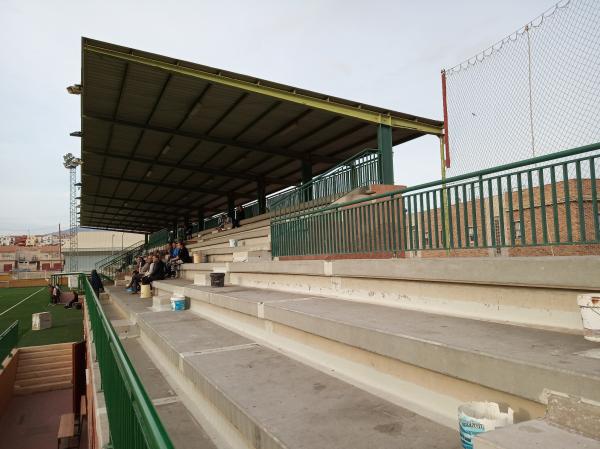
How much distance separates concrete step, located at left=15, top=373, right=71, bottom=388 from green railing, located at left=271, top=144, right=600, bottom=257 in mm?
17529

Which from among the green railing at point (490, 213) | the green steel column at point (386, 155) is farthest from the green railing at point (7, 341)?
the green steel column at point (386, 155)

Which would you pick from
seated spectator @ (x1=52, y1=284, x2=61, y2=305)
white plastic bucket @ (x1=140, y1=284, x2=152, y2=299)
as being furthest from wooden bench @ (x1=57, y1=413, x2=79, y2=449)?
seated spectator @ (x1=52, y1=284, x2=61, y2=305)

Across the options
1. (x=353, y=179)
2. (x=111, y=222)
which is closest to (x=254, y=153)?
(x=353, y=179)

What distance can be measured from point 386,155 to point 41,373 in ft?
59.7

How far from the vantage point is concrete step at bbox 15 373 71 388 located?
18.1 m

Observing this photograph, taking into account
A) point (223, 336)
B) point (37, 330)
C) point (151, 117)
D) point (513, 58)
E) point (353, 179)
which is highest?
point (151, 117)

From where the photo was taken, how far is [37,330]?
23031 millimetres

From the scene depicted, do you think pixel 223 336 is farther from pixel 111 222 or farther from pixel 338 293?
pixel 111 222

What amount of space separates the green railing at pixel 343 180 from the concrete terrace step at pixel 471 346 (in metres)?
6.99

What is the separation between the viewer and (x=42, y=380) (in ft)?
61.0

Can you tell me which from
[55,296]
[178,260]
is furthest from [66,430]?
[55,296]

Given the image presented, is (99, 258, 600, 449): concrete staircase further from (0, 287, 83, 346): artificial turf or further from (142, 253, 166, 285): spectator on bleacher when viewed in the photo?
(0, 287, 83, 346): artificial turf

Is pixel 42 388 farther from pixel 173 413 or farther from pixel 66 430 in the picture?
pixel 173 413

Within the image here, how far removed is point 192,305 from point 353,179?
566 centimetres
